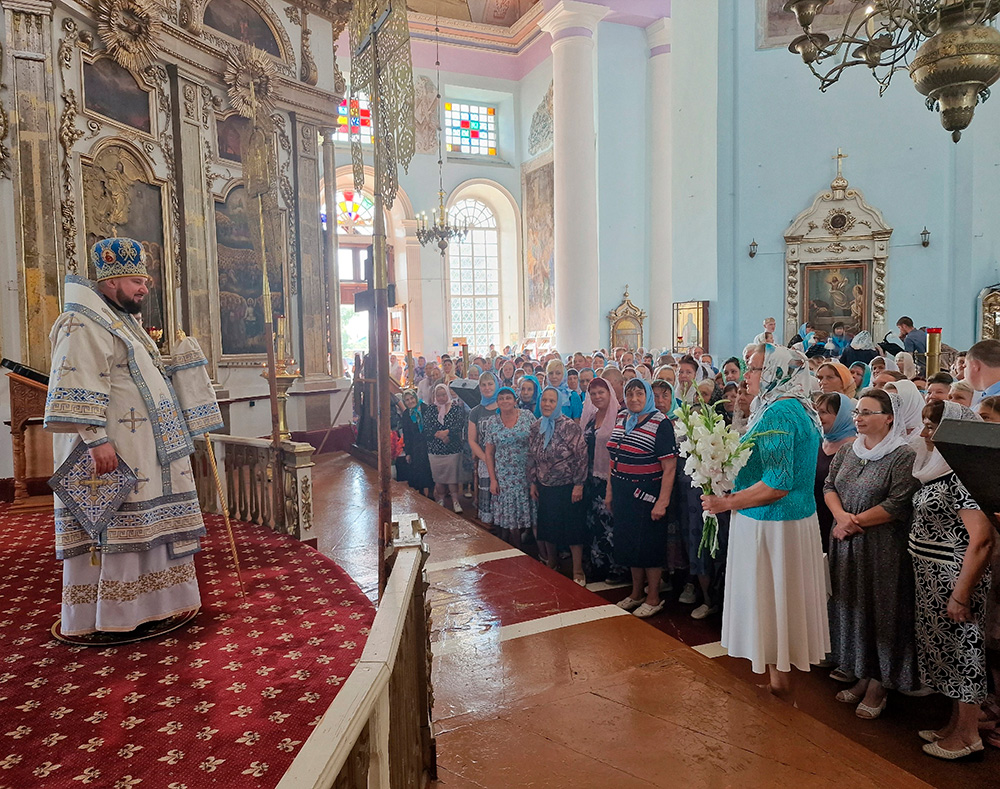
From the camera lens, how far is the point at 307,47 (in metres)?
10.4

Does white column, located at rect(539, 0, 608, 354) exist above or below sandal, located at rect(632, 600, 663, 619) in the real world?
Result: above

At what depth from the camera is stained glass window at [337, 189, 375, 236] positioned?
73.2ft

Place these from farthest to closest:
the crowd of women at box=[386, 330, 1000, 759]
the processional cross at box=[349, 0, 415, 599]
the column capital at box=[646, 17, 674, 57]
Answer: the column capital at box=[646, 17, 674, 57], the crowd of women at box=[386, 330, 1000, 759], the processional cross at box=[349, 0, 415, 599]

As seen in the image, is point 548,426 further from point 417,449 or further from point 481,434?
point 417,449

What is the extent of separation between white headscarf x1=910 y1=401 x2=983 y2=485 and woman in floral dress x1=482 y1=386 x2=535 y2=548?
330 cm

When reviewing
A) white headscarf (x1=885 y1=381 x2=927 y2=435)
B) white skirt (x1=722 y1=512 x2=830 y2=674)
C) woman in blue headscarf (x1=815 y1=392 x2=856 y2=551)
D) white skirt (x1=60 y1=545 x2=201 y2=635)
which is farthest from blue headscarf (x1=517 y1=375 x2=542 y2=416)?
white skirt (x1=60 y1=545 x2=201 y2=635)

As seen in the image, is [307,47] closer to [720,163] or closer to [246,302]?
[246,302]

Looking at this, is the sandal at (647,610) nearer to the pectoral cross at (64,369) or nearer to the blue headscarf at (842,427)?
the blue headscarf at (842,427)

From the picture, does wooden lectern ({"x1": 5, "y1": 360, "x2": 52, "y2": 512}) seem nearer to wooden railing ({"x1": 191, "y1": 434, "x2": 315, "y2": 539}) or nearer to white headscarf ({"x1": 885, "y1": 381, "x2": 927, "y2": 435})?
wooden railing ({"x1": 191, "y1": 434, "x2": 315, "y2": 539})

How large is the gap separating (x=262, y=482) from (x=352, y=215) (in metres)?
18.1

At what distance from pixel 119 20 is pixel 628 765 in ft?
28.3

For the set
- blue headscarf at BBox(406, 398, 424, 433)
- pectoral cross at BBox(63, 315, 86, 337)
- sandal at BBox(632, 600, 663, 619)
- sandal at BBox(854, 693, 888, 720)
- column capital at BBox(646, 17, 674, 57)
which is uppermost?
column capital at BBox(646, 17, 674, 57)

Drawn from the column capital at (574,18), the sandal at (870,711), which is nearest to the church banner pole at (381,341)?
the sandal at (870,711)

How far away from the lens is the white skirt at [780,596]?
11.7ft
